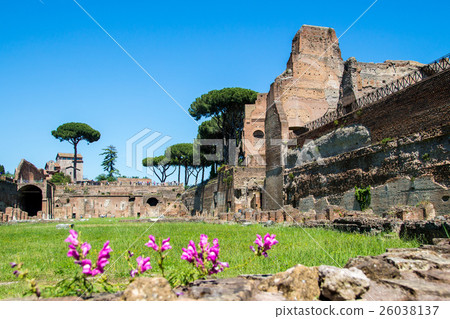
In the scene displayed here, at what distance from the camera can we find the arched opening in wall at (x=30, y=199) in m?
40.0

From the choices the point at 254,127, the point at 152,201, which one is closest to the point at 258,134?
the point at 254,127

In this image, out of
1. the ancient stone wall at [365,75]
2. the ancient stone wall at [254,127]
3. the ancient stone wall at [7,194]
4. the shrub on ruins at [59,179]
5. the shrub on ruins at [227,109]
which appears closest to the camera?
the ancient stone wall at [365,75]

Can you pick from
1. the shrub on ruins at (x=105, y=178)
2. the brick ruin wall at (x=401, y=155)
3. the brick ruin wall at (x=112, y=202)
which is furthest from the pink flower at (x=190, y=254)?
the shrub on ruins at (x=105, y=178)

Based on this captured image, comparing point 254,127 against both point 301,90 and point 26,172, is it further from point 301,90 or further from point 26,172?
point 26,172

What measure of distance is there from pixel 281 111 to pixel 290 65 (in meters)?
4.22

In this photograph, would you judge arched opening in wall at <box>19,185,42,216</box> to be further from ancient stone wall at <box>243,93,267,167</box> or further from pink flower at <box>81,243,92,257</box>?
pink flower at <box>81,243,92,257</box>

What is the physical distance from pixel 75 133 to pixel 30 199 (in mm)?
11772

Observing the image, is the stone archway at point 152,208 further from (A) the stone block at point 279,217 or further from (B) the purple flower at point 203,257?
(B) the purple flower at point 203,257

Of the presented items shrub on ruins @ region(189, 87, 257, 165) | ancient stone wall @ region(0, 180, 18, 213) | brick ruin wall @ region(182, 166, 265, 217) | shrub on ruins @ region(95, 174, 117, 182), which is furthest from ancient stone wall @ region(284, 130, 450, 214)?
shrub on ruins @ region(95, 174, 117, 182)

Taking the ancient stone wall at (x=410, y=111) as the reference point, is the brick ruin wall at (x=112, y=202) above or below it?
below

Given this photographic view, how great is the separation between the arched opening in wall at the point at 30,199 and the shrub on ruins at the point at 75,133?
8.28 meters

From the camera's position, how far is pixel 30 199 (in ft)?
145

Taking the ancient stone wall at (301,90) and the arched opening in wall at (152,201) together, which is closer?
the ancient stone wall at (301,90)
